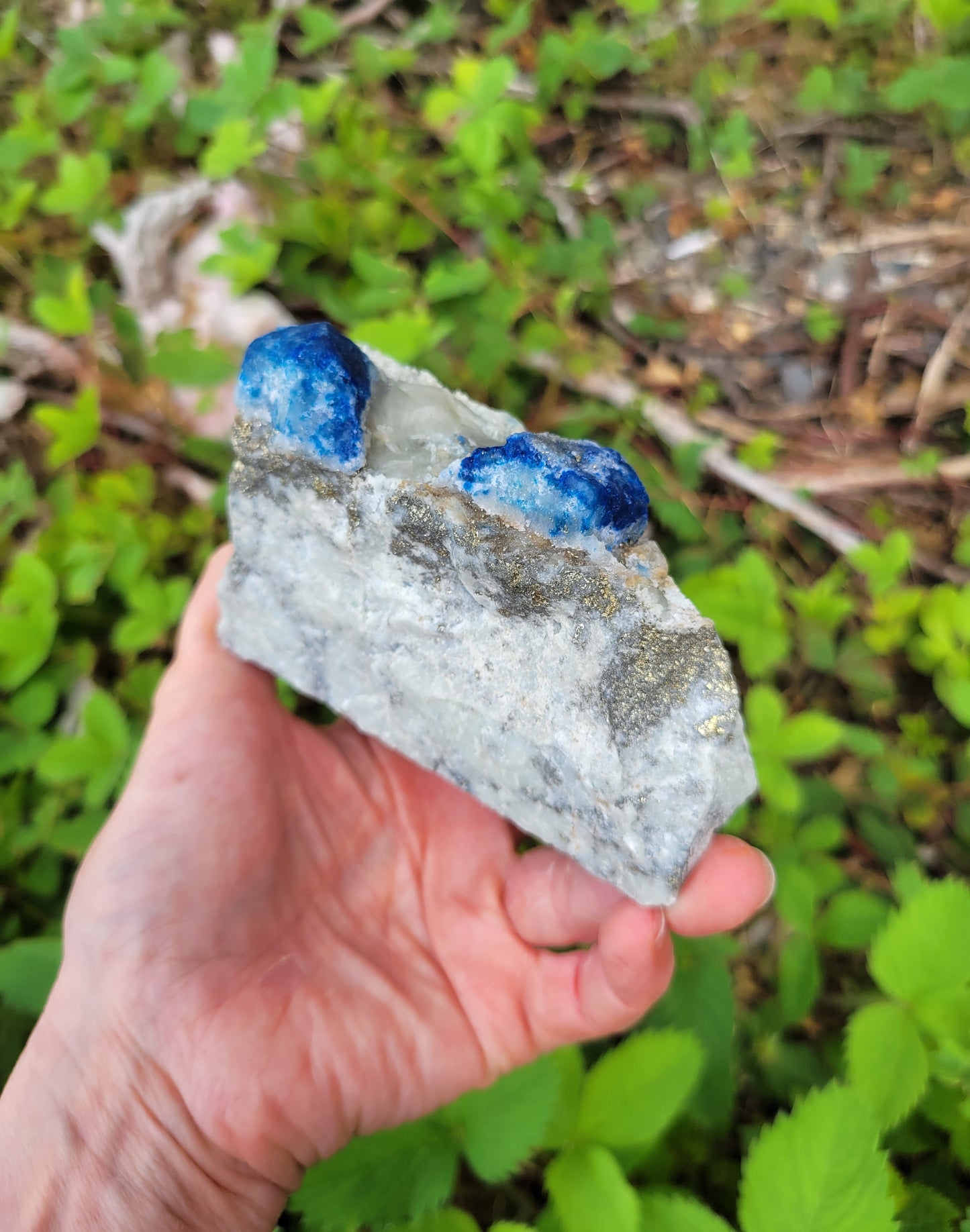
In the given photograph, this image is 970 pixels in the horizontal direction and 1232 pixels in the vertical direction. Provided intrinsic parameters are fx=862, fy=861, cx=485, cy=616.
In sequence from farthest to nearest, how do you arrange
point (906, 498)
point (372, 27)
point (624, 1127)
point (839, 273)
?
1. point (372, 27)
2. point (839, 273)
3. point (906, 498)
4. point (624, 1127)

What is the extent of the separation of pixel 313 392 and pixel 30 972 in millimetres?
1270

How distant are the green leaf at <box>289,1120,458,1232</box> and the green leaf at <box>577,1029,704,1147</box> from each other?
0.74 feet

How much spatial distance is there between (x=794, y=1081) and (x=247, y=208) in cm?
288

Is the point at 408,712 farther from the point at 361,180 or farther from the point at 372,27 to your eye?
the point at 372,27

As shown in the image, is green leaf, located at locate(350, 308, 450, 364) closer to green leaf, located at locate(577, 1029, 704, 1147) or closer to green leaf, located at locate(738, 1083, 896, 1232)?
green leaf, located at locate(577, 1029, 704, 1147)

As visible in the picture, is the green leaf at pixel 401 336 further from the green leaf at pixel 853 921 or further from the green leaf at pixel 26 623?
the green leaf at pixel 853 921

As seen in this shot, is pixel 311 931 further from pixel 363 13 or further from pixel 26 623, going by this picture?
pixel 363 13

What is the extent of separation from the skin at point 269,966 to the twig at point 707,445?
122cm

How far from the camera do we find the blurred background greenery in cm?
136

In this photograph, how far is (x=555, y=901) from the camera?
61.4 inches

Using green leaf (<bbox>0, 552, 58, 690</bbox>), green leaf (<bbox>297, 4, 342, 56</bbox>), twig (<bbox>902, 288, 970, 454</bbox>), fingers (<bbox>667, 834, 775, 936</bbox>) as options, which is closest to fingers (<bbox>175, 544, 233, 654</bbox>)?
green leaf (<bbox>0, 552, 58, 690</bbox>)

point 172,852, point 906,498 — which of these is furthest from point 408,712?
point 906,498

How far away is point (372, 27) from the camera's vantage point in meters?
3.25

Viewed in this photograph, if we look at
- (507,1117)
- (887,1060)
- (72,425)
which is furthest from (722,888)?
(72,425)
